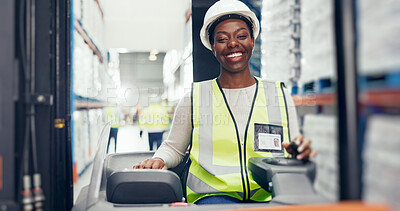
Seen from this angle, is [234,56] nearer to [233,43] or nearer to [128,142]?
[233,43]

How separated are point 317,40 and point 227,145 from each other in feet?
2.32

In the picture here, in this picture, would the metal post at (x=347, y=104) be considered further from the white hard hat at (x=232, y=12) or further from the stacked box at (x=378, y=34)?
the white hard hat at (x=232, y=12)

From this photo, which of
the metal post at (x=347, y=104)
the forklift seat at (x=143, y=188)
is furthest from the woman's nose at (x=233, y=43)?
the metal post at (x=347, y=104)

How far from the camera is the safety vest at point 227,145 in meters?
1.33

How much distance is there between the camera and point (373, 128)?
0.62 meters

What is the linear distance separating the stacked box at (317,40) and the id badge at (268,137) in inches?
15.2

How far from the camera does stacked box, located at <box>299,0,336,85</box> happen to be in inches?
27.4

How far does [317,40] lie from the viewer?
779 mm

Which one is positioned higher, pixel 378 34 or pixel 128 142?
pixel 378 34

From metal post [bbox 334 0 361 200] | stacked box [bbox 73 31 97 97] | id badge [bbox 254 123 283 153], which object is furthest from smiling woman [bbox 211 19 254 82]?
metal post [bbox 334 0 361 200]

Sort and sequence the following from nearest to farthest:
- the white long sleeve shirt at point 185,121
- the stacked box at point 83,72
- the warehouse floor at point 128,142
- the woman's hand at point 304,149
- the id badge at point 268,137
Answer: the woman's hand at point 304,149, the id badge at point 268,137, the white long sleeve shirt at point 185,121, the warehouse floor at point 128,142, the stacked box at point 83,72

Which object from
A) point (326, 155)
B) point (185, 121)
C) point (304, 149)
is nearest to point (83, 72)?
point (185, 121)

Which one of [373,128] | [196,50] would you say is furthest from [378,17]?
[196,50]

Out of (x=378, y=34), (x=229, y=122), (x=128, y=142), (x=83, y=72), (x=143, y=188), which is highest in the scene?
(x=83, y=72)
